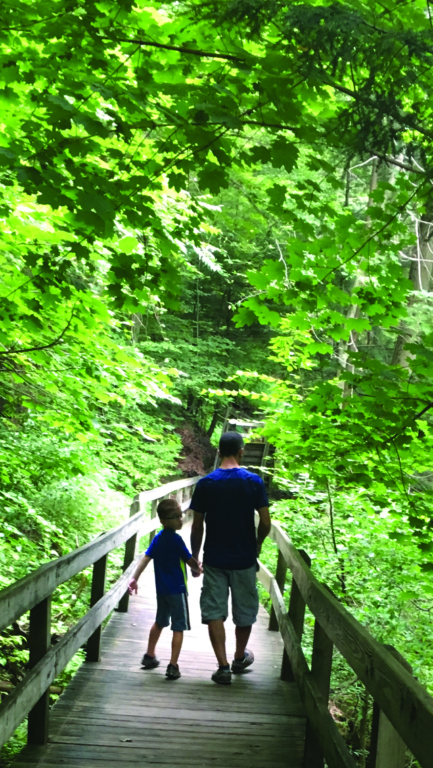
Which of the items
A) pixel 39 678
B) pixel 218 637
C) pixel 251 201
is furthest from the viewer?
pixel 251 201

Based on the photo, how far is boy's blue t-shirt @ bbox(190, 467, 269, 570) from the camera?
4.61 metres

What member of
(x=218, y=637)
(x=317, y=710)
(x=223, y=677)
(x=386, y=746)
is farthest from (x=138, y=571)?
(x=386, y=746)

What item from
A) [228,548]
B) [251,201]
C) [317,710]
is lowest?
[317,710]

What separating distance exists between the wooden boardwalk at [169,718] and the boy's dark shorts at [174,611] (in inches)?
A: 15.9

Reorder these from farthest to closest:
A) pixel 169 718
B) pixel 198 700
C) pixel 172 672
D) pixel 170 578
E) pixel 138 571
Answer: pixel 138 571 → pixel 170 578 → pixel 172 672 → pixel 198 700 → pixel 169 718

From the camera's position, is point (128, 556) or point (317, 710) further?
point (128, 556)

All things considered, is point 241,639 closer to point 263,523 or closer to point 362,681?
point 263,523

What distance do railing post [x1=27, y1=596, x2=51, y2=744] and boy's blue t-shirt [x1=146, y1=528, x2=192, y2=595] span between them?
5.65 ft

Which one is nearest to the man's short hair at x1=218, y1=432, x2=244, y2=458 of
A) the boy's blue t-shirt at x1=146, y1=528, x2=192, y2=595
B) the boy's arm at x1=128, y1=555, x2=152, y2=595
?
the boy's blue t-shirt at x1=146, y1=528, x2=192, y2=595

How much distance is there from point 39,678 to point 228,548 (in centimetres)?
197

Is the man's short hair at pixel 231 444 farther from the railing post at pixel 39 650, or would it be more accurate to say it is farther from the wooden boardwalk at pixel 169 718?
the railing post at pixel 39 650

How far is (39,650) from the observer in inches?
120

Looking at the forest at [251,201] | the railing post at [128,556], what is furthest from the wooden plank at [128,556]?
the forest at [251,201]

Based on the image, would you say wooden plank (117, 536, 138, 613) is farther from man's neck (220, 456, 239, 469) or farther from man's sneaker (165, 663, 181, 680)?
man's neck (220, 456, 239, 469)
